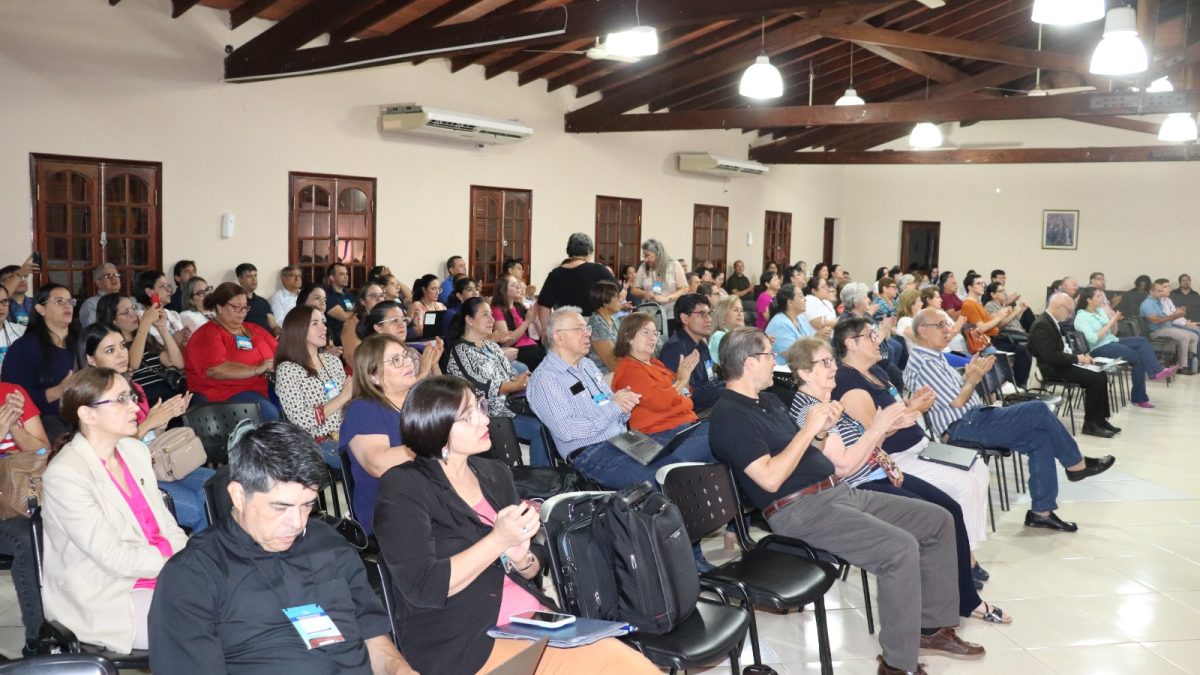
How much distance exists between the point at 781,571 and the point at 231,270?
6574 millimetres

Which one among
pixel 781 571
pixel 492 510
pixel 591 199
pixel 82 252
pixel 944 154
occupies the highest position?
pixel 944 154

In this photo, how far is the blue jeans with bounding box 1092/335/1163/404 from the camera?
9359 mm

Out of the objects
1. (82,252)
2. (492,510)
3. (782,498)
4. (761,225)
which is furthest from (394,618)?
(761,225)

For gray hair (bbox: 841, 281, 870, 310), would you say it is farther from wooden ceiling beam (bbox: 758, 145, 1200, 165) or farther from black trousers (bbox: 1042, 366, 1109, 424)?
wooden ceiling beam (bbox: 758, 145, 1200, 165)

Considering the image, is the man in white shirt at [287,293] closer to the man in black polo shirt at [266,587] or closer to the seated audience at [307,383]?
the seated audience at [307,383]

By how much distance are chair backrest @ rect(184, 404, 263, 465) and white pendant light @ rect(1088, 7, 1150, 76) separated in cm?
459

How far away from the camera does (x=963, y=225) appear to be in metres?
17.4

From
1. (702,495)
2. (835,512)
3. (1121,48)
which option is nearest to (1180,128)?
(1121,48)

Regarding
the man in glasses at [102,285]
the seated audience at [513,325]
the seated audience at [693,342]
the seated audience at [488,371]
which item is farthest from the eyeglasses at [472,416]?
the man in glasses at [102,285]

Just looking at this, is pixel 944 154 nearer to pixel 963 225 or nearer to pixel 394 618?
pixel 963 225

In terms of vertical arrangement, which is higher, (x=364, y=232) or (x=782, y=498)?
(x=364, y=232)

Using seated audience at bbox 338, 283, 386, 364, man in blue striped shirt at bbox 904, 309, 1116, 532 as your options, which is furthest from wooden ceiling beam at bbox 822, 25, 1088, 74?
seated audience at bbox 338, 283, 386, 364

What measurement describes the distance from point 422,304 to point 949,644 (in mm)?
5306

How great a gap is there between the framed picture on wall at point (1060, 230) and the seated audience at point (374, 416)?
15662mm
